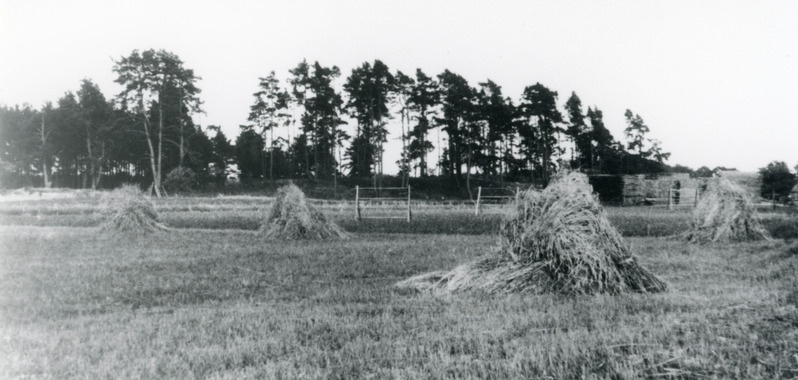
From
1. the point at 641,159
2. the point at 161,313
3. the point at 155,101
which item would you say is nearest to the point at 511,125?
the point at 641,159

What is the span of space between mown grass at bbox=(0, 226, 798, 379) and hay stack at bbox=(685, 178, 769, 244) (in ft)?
22.2

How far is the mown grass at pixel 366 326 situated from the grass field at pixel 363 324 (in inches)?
0.8

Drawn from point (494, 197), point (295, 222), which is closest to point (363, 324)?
point (295, 222)

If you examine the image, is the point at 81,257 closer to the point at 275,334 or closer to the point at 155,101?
the point at 275,334

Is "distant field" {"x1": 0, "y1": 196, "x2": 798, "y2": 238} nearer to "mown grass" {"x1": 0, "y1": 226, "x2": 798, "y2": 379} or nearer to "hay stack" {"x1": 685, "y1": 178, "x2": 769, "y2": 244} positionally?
"hay stack" {"x1": 685, "y1": 178, "x2": 769, "y2": 244}

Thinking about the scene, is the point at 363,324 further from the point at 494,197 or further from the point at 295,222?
the point at 494,197

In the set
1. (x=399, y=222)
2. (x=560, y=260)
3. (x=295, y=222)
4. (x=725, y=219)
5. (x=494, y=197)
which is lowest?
(x=399, y=222)

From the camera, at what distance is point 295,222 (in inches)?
811

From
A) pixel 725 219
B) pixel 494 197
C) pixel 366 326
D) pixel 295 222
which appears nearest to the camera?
pixel 366 326

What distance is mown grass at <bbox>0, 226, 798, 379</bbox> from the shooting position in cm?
464

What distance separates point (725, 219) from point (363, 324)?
15896 mm

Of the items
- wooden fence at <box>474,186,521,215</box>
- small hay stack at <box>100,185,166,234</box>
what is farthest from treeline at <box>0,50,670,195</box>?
small hay stack at <box>100,185,166,234</box>

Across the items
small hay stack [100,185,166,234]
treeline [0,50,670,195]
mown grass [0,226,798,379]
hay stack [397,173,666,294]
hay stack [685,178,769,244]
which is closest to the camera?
mown grass [0,226,798,379]

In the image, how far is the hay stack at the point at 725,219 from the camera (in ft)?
58.5
